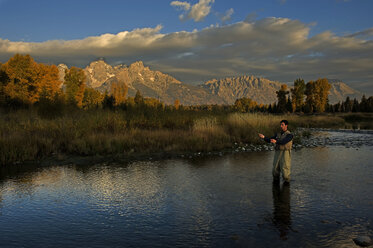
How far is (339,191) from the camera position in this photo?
7.91m

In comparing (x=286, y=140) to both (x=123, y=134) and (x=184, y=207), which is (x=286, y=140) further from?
(x=123, y=134)

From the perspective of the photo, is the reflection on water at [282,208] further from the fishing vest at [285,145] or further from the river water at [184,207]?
the fishing vest at [285,145]

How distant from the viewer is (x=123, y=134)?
1644 cm

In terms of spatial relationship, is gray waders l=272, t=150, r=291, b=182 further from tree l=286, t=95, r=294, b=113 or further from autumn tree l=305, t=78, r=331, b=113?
tree l=286, t=95, r=294, b=113

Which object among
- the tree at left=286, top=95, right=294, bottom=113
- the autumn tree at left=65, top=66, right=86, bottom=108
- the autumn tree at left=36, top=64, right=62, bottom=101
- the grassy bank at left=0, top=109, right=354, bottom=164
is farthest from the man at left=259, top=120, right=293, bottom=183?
the tree at left=286, top=95, right=294, bottom=113

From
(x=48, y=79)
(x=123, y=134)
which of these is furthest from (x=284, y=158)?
(x=48, y=79)

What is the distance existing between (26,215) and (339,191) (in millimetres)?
7862

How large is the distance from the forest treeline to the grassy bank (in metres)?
2.28

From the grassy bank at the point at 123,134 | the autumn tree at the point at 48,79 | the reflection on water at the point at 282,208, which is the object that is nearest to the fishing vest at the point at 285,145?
the reflection on water at the point at 282,208

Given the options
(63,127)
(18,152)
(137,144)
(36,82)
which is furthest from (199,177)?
(36,82)

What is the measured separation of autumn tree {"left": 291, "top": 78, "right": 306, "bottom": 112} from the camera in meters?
97.4

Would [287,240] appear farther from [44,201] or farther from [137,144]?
[137,144]

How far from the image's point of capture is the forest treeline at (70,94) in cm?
2302

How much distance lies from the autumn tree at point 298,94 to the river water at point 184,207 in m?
92.3
